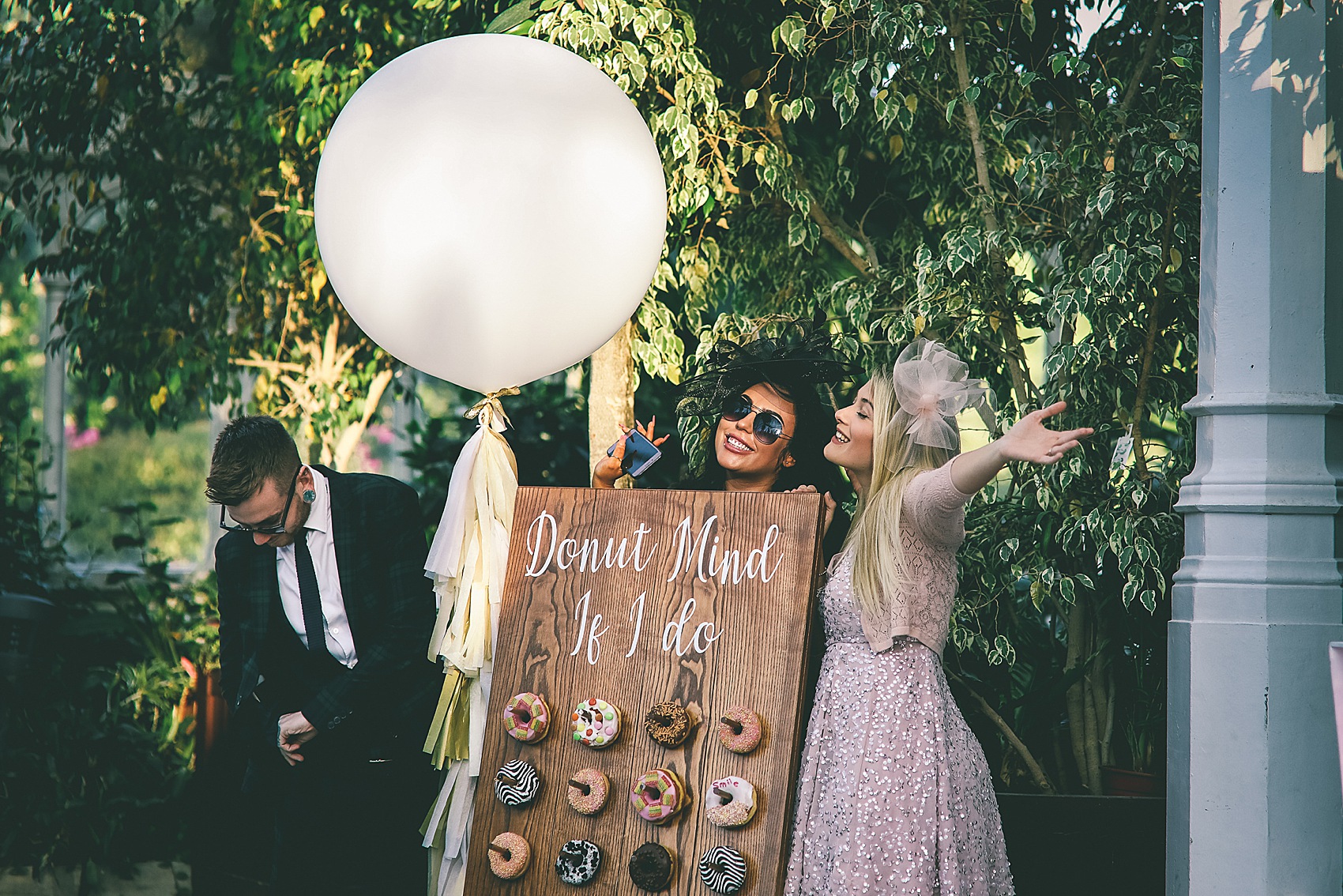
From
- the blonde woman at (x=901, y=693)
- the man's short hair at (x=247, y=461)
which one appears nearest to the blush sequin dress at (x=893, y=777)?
the blonde woman at (x=901, y=693)

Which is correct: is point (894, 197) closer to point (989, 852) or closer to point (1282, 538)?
point (1282, 538)

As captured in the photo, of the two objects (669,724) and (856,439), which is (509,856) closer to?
(669,724)

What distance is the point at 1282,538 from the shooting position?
2.04m

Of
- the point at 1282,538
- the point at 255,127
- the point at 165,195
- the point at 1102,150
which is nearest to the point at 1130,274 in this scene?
the point at 1102,150

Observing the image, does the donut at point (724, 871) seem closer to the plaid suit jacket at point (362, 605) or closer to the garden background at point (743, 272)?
the plaid suit jacket at point (362, 605)

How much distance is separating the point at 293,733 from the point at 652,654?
0.77 meters

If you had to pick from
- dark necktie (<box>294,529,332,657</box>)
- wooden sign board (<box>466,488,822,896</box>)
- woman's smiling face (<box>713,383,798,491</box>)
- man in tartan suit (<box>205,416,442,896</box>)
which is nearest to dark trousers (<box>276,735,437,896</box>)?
man in tartan suit (<box>205,416,442,896</box>)

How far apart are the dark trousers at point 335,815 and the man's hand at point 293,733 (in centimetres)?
2

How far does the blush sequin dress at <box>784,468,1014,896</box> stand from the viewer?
1.84 metres

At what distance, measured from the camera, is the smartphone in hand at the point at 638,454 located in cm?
224

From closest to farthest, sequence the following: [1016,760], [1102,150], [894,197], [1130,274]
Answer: [1130,274]
[1102,150]
[1016,760]
[894,197]

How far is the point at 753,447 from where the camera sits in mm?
2209

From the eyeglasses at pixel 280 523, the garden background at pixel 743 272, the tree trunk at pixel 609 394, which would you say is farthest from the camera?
the tree trunk at pixel 609 394

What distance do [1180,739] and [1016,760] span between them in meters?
0.88
